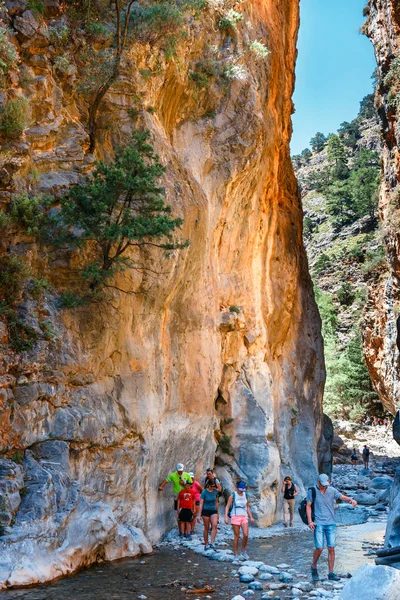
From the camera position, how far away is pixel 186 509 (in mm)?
13992

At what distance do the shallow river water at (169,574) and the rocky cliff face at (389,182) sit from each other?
Result: 17.0m

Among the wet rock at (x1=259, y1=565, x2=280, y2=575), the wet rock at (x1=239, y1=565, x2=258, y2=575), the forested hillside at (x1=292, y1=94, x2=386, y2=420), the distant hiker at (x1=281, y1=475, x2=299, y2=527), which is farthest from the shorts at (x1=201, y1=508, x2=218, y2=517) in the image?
the forested hillside at (x1=292, y1=94, x2=386, y2=420)

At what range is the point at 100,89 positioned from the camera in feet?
47.8

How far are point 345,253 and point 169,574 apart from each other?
58.3 metres

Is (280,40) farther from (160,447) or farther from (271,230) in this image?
(160,447)

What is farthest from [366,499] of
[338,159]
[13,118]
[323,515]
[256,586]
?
[338,159]

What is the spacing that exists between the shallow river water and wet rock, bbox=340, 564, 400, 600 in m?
2.71

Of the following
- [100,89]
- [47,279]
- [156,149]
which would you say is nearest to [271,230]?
[156,149]

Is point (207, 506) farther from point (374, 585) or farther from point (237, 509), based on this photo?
point (374, 585)

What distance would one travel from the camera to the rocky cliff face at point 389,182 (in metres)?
30.8

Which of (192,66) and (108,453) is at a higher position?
(192,66)

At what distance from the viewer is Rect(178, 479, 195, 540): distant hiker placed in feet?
45.8

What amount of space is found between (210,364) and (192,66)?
28.2 feet

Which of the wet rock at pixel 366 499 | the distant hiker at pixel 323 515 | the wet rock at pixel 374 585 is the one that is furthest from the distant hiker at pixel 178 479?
the wet rock at pixel 366 499
